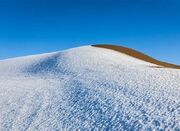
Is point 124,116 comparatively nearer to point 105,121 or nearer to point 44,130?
point 105,121

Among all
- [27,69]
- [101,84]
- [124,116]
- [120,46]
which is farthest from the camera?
[120,46]

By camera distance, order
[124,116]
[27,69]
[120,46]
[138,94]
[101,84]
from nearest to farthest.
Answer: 1. [124,116]
2. [138,94]
3. [101,84]
4. [27,69]
5. [120,46]

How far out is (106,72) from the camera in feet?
80.3

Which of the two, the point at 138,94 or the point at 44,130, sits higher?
the point at 138,94

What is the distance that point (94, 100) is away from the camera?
17.5m

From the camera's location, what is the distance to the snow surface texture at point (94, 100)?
46.1ft

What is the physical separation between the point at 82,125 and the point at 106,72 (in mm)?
10107

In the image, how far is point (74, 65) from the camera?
29.6 metres

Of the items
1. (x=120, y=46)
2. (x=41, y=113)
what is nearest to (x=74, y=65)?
(x=41, y=113)

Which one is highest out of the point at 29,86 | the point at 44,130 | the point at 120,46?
the point at 120,46

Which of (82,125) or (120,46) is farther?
(120,46)

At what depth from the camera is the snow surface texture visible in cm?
1404

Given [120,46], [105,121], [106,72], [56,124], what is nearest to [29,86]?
[106,72]

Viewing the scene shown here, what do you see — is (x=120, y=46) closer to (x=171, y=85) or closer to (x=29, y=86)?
(x=29, y=86)
